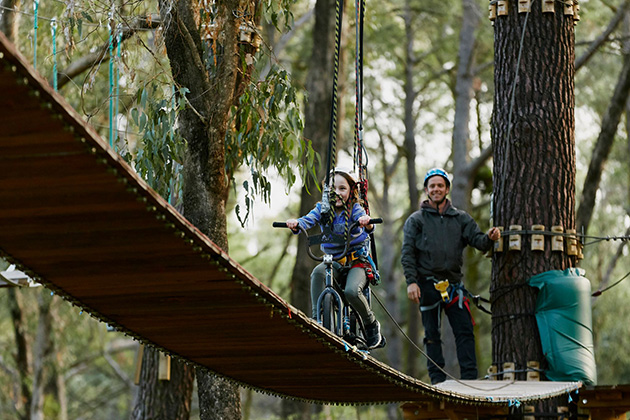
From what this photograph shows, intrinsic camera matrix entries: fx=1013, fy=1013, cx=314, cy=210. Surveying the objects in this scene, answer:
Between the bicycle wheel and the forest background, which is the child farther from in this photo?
the forest background

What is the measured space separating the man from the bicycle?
835 mm

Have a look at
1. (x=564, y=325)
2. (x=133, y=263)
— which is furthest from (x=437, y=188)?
(x=133, y=263)

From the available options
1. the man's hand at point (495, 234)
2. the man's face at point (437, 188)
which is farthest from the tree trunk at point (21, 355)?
the man's hand at point (495, 234)

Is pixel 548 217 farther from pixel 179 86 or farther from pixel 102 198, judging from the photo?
pixel 102 198

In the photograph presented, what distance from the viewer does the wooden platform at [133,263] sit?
118 inches

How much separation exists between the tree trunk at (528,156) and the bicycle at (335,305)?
1244 millimetres

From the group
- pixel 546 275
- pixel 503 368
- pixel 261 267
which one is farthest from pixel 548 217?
pixel 261 267

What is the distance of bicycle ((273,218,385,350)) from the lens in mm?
5523

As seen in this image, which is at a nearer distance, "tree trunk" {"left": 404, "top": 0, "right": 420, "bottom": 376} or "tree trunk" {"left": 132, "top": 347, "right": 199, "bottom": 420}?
"tree trunk" {"left": 132, "top": 347, "right": 199, "bottom": 420}

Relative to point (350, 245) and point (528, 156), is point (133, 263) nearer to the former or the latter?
point (350, 245)

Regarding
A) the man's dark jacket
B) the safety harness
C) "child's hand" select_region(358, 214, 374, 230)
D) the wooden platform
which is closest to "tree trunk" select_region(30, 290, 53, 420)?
the man's dark jacket

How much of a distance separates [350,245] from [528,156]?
1707mm

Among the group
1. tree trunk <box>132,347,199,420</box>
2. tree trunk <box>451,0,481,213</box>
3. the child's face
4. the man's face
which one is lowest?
tree trunk <box>132,347,199,420</box>

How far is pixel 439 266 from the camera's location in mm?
6531
